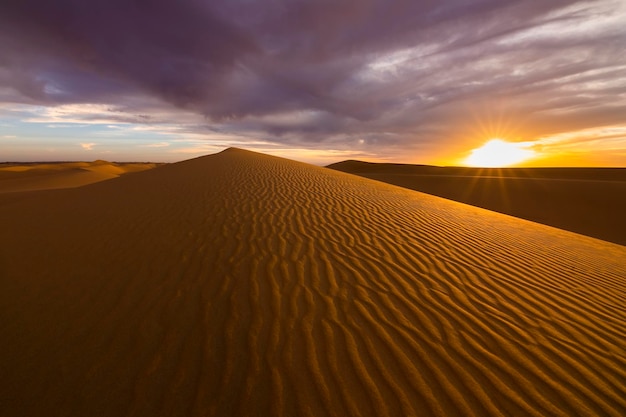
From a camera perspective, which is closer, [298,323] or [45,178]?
[298,323]

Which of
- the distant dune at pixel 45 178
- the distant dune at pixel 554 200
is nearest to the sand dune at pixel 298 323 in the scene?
the distant dune at pixel 554 200

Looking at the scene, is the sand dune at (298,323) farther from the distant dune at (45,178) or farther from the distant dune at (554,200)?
the distant dune at (45,178)

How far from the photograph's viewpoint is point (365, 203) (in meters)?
9.15

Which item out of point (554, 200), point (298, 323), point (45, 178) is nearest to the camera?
point (298, 323)

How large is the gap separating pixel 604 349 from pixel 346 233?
156 inches

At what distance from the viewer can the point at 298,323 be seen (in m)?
3.11

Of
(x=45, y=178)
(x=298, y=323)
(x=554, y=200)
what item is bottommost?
(x=554, y=200)

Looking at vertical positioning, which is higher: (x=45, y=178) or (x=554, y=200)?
(x=45, y=178)

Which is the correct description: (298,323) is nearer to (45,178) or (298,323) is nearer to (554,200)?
(554,200)

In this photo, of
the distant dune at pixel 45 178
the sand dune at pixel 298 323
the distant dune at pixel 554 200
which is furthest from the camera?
the distant dune at pixel 45 178

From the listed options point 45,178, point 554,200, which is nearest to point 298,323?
point 554,200

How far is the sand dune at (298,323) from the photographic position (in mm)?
2299

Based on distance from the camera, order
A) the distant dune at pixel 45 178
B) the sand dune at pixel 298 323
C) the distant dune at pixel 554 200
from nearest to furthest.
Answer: the sand dune at pixel 298 323 → the distant dune at pixel 554 200 → the distant dune at pixel 45 178

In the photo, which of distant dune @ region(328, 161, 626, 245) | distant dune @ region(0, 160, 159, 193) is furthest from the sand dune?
distant dune @ region(0, 160, 159, 193)
